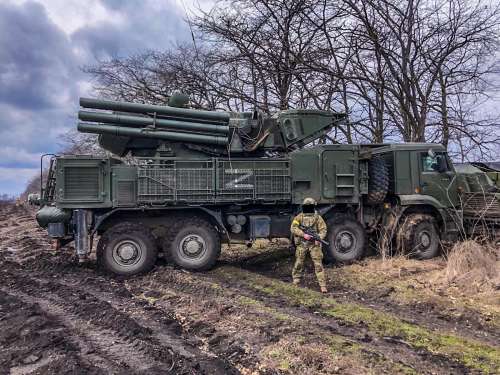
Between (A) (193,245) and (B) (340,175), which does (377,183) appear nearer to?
(B) (340,175)


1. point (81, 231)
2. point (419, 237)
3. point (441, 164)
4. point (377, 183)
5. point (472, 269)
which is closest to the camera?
point (472, 269)

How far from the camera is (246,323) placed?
6.53 metres

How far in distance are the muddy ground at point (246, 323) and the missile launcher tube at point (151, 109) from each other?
310cm

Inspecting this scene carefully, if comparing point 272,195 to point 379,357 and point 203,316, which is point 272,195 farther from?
point 379,357

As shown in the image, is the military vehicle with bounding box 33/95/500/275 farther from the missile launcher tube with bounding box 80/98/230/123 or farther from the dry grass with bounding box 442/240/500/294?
the dry grass with bounding box 442/240/500/294

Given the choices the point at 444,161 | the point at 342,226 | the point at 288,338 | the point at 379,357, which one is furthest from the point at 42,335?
the point at 444,161

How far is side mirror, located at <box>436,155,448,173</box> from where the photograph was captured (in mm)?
12634

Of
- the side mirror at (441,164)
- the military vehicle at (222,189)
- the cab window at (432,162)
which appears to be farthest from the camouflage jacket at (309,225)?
the side mirror at (441,164)

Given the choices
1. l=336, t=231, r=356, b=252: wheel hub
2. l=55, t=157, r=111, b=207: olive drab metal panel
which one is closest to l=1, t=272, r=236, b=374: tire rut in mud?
l=55, t=157, r=111, b=207: olive drab metal panel

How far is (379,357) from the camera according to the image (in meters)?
5.27

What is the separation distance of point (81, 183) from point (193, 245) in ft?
8.05

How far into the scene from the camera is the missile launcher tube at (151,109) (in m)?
10.7

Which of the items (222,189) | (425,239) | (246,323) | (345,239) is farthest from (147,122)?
(425,239)

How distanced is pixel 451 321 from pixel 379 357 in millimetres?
2153
